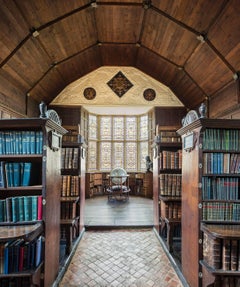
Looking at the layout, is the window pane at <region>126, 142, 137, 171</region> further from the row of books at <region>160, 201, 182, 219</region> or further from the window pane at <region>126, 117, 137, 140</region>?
the row of books at <region>160, 201, 182, 219</region>

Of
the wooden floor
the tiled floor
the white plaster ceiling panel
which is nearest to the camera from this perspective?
the tiled floor

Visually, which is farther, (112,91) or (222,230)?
(112,91)

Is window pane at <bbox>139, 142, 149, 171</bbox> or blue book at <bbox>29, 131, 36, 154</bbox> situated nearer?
blue book at <bbox>29, 131, 36, 154</bbox>

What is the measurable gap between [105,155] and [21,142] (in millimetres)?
6048

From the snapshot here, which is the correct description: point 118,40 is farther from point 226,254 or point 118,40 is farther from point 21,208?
point 226,254

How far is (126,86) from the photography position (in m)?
6.68

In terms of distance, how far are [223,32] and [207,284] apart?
12.0 feet

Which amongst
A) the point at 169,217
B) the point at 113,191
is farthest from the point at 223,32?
the point at 113,191

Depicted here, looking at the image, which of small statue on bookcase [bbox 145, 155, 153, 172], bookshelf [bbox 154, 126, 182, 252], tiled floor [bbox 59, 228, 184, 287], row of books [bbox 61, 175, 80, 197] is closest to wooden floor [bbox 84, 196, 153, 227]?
tiled floor [bbox 59, 228, 184, 287]

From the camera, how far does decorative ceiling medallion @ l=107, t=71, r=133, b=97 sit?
664 cm

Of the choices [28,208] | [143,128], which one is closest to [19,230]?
[28,208]

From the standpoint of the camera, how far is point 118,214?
4.72m

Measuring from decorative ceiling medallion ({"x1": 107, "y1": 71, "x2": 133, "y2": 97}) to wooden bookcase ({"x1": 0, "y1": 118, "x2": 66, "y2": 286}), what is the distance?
16.0 ft

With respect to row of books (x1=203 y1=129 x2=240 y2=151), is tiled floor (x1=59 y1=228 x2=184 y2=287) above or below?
below
